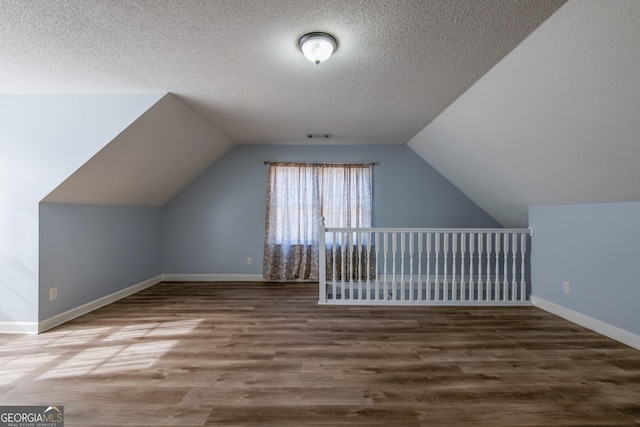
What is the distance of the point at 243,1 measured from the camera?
5.08 feet

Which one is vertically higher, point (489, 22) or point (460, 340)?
point (489, 22)

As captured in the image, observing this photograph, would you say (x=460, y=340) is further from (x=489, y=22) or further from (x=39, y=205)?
(x=39, y=205)

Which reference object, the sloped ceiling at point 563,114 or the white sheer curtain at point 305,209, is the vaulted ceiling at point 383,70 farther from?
the white sheer curtain at point 305,209

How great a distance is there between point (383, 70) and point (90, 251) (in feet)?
12.2

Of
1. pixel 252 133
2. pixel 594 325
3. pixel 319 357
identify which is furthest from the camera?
pixel 252 133

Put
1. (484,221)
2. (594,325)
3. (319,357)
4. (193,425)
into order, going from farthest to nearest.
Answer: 1. (484,221)
2. (594,325)
3. (319,357)
4. (193,425)

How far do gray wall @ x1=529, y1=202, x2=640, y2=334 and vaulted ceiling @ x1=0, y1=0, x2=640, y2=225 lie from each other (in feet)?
0.63

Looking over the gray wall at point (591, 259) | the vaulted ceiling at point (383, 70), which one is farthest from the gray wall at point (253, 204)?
the gray wall at point (591, 259)

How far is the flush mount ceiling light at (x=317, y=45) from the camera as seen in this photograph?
6.05ft

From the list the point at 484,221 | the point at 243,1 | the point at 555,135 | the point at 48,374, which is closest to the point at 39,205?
the point at 48,374

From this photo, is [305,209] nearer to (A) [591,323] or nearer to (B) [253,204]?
(B) [253,204]

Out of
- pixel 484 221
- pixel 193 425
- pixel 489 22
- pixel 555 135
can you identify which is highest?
pixel 489 22

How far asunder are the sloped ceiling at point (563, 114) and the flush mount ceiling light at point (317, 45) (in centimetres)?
128

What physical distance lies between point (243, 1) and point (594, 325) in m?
4.02
